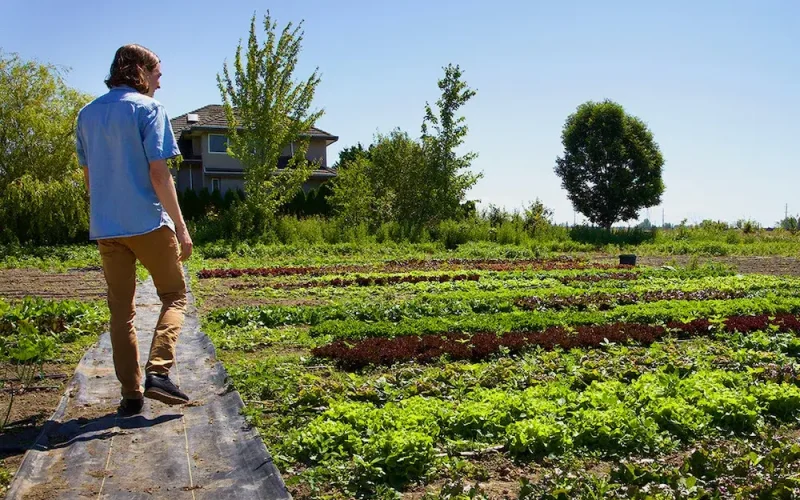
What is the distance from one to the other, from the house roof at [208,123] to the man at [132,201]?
3643 cm

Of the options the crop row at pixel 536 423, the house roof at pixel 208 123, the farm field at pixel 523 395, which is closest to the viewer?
the farm field at pixel 523 395

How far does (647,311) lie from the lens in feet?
32.6

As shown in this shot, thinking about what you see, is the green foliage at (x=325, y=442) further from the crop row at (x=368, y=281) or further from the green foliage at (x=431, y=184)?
the green foliage at (x=431, y=184)

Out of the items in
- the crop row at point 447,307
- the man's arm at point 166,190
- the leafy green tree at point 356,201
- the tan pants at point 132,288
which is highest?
the leafy green tree at point 356,201

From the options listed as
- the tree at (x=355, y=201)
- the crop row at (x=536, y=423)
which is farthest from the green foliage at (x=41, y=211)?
the crop row at (x=536, y=423)

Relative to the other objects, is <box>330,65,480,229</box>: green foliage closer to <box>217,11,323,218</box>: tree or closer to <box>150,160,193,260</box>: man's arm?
<box>217,11,323,218</box>: tree

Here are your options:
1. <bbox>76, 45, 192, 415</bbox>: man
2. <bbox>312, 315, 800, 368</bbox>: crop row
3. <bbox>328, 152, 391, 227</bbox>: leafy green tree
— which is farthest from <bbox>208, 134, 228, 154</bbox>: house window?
<bbox>76, 45, 192, 415</bbox>: man

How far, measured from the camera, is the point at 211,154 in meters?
40.8

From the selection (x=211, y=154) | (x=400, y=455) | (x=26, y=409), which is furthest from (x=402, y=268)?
(x=211, y=154)

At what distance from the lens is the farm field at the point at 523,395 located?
3.87 m

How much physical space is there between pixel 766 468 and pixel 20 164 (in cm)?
2785

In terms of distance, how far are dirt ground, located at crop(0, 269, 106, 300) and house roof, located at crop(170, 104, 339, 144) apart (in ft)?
76.4

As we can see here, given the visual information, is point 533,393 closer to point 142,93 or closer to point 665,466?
point 665,466

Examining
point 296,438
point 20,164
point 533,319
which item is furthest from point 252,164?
point 296,438
